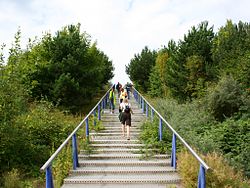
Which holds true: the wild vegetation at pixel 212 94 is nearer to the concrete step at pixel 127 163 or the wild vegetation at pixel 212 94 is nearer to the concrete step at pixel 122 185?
the concrete step at pixel 122 185

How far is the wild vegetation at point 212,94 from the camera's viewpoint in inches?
559

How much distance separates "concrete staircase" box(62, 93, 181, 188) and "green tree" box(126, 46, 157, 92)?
3201 centimetres

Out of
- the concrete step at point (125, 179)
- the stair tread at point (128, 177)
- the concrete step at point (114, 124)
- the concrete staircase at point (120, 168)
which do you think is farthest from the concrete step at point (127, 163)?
the concrete step at point (114, 124)

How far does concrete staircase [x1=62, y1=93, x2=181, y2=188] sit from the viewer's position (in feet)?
28.8

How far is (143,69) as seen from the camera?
1790 inches

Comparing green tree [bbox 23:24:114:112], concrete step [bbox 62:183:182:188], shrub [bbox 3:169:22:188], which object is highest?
green tree [bbox 23:24:114:112]

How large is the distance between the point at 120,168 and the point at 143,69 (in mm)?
36011

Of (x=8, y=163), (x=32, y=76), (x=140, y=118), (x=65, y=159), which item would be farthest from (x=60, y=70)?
(x=65, y=159)

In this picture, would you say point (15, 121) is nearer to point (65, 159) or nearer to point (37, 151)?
point (37, 151)

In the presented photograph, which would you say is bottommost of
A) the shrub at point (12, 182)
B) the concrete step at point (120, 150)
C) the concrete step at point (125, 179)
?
the shrub at point (12, 182)

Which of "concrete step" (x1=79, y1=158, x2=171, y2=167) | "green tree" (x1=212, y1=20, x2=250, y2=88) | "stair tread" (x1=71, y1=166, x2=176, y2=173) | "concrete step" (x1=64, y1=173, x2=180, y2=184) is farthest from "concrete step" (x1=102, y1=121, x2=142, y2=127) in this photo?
"green tree" (x1=212, y1=20, x2=250, y2=88)

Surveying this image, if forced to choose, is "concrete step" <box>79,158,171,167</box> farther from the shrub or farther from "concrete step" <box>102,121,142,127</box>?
"concrete step" <box>102,121,142,127</box>

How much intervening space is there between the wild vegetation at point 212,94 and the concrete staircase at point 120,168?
3.31 ft

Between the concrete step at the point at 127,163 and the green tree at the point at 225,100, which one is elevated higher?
the green tree at the point at 225,100
